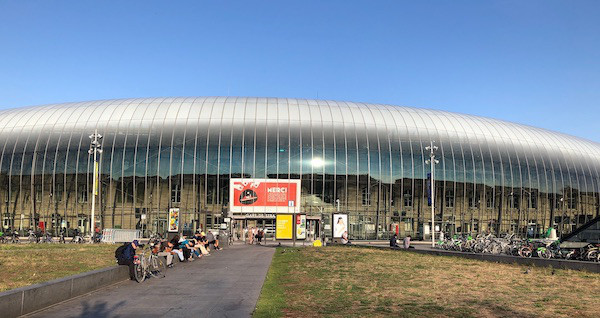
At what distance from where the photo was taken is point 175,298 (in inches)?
582

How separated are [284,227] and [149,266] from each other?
1178 inches

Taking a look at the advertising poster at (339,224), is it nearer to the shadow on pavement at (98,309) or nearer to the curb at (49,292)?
the curb at (49,292)

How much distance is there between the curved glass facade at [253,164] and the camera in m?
68.6

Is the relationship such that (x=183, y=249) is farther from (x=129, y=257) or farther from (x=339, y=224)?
(x=339, y=224)


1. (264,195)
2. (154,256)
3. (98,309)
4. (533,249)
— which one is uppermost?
(264,195)

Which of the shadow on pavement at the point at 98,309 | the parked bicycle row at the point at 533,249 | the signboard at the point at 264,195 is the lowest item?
the parked bicycle row at the point at 533,249

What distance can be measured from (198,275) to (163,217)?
49.2 metres

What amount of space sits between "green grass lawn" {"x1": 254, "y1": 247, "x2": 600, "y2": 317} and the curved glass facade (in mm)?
44769

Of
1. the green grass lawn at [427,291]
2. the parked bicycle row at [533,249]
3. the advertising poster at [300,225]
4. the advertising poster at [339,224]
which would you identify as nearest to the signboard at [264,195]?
the advertising poster at [300,225]

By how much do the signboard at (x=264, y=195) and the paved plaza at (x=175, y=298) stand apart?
38097 millimetres

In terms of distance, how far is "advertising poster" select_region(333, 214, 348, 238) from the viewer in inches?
2055

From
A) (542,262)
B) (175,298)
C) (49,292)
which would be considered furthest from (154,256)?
(542,262)

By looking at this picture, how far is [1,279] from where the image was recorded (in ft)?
58.5

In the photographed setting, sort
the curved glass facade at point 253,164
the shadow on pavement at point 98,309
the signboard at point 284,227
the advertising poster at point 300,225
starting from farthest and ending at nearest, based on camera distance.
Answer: the curved glass facade at point 253,164 → the advertising poster at point 300,225 → the signboard at point 284,227 → the shadow on pavement at point 98,309
